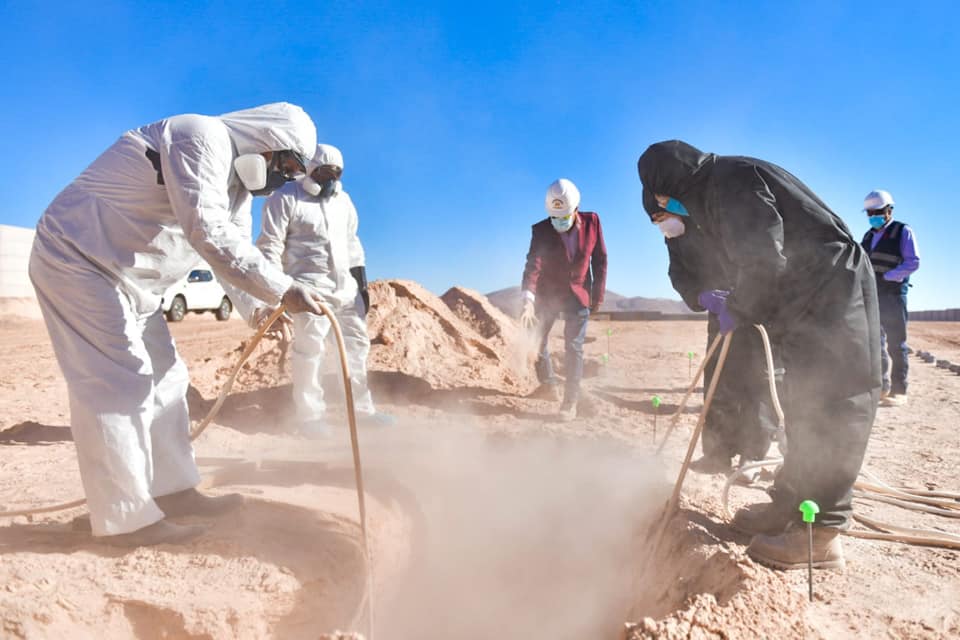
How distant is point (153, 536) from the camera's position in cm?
275

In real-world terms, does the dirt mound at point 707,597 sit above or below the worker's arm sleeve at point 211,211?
below

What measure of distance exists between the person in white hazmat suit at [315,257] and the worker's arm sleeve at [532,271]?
1.64 metres

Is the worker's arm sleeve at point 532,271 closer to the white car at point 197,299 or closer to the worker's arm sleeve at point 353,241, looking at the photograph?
the worker's arm sleeve at point 353,241

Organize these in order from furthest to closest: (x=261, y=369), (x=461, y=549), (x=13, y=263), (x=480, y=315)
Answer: (x=13, y=263), (x=480, y=315), (x=261, y=369), (x=461, y=549)

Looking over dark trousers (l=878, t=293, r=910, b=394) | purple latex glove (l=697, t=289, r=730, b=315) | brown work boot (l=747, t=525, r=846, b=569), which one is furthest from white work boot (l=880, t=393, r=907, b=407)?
brown work boot (l=747, t=525, r=846, b=569)

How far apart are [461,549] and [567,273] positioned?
3.05 meters

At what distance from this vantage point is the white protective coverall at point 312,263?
15.7 ft

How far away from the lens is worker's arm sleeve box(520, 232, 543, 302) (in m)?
6.04

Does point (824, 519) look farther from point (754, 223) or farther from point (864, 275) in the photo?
point (754, 223)

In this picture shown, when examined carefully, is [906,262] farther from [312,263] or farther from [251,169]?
[251,169]

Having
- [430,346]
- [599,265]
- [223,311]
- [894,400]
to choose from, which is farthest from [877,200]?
[223,311]

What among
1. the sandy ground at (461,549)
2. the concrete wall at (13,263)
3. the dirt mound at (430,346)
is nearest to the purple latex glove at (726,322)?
the sandy ground at (461,549)

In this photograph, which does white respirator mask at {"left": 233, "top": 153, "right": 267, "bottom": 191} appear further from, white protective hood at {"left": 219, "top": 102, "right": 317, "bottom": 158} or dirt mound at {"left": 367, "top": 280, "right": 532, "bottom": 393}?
dirt mound at {"left": 367, "top": 280, "right": 532, "bottom": 393}

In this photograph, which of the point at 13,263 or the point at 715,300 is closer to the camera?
the point at 715,300
